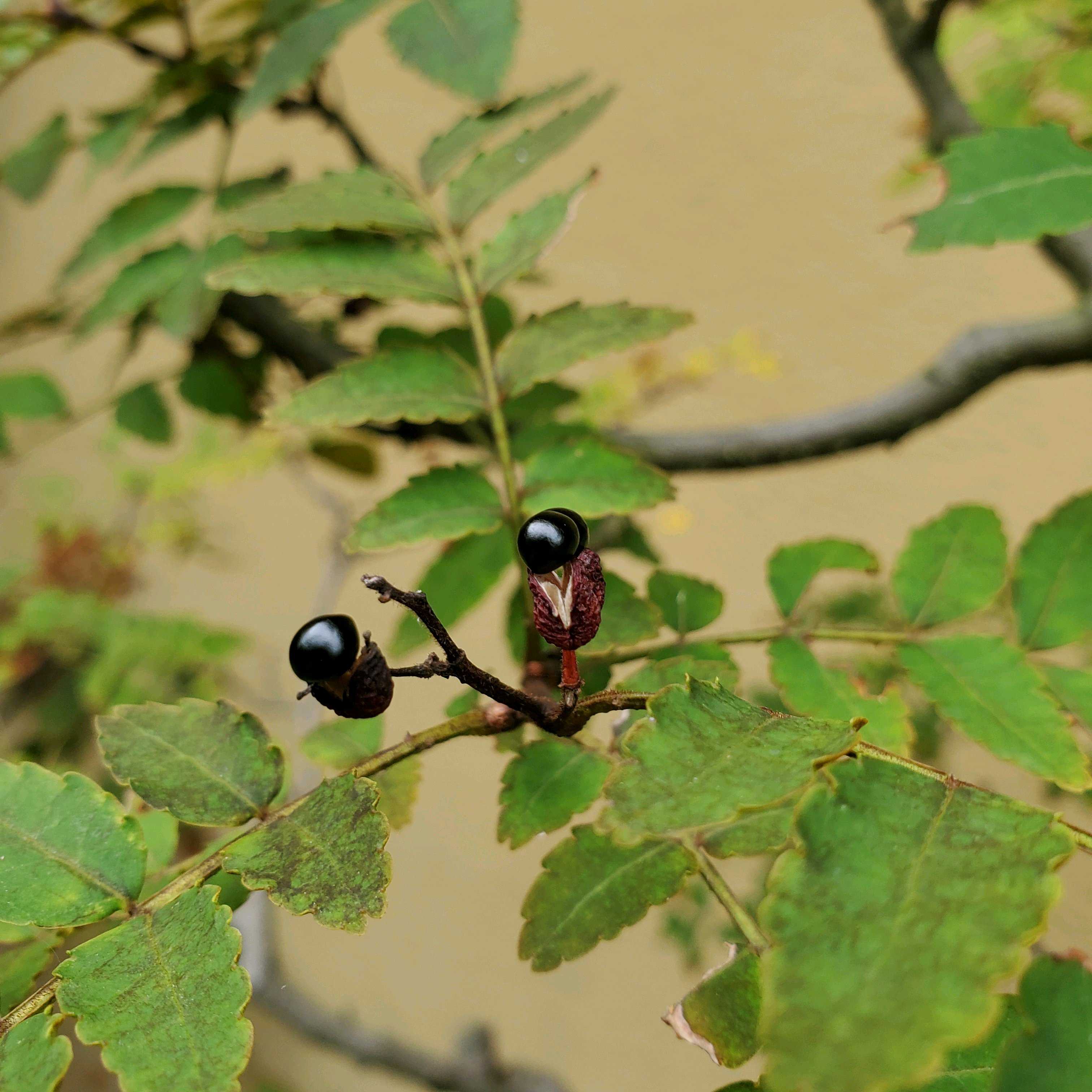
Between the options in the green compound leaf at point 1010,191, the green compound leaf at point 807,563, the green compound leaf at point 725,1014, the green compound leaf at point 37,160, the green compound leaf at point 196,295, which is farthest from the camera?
the green compound leaf at point 37,160

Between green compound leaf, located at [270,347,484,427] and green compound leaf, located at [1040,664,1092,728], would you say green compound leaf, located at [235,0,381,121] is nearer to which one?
green compound leaf, located at [270,347,484,427]

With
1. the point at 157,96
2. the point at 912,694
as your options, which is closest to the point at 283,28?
the point at 157,96

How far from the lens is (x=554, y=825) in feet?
1.20

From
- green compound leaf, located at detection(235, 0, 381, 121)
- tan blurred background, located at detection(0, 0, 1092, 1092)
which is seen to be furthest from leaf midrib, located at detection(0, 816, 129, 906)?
tan blurred background, located at detection(0, 0, 1092, 1092)

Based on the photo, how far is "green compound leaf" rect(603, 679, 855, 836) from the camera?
9.3 inches

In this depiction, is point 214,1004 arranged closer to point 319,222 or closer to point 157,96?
point 319,222

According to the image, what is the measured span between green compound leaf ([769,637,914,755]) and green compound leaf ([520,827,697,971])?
4.8 inches

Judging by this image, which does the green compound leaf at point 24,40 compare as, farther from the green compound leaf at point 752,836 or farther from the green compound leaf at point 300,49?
the green compound leaf at point 752,836

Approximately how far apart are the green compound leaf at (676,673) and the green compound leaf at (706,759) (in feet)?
0.32

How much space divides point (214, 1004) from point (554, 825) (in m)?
0.15

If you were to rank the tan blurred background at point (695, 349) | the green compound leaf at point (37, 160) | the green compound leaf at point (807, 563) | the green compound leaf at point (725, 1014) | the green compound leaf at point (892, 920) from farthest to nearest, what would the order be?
the tan blurred background at point (695, 349) < the green compound leaf at point (37, 160) < the green compound leaf at point (807, 563) < the green compound leaf at point (725, 1014) < the green compound leaf at point (892, 920)

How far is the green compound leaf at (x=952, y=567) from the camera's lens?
46cm

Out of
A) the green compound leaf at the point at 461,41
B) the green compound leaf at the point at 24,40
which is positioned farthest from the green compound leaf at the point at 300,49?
the green compound leaf at the point at 24,40

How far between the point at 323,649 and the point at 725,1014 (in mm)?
182
